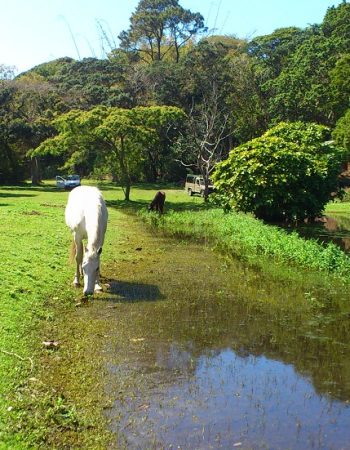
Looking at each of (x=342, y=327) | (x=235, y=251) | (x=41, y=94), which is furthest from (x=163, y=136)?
(x=342, y=327)

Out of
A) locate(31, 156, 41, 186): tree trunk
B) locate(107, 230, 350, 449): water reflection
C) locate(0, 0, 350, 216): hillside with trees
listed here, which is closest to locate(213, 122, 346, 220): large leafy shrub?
locate(107, 230, 350, 449): water reflection

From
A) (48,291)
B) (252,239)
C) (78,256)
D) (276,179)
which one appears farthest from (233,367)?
(276,179)

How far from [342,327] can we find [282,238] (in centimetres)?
703

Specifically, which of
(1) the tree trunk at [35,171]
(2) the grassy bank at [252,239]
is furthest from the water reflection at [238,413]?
(1) the tree trunk at [35,171]

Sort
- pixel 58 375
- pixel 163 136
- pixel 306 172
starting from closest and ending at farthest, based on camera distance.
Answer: pixel 58 375 → pixel 306 172 → pixel 163 136

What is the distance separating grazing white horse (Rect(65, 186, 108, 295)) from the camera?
9.34 meters

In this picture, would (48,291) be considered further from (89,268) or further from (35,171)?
(35,171)

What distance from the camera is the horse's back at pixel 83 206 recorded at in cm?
1031

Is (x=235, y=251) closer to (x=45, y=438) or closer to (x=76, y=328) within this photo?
(x=76, y=328)

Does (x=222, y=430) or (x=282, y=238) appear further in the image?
(x=282, y=238)

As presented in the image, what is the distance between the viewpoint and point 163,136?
154 feet

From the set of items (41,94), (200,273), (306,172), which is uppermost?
(41,94)

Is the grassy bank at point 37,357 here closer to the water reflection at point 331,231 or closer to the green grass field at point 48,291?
the green grass field at point 48,291

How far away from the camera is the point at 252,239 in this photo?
1602 centimetres
